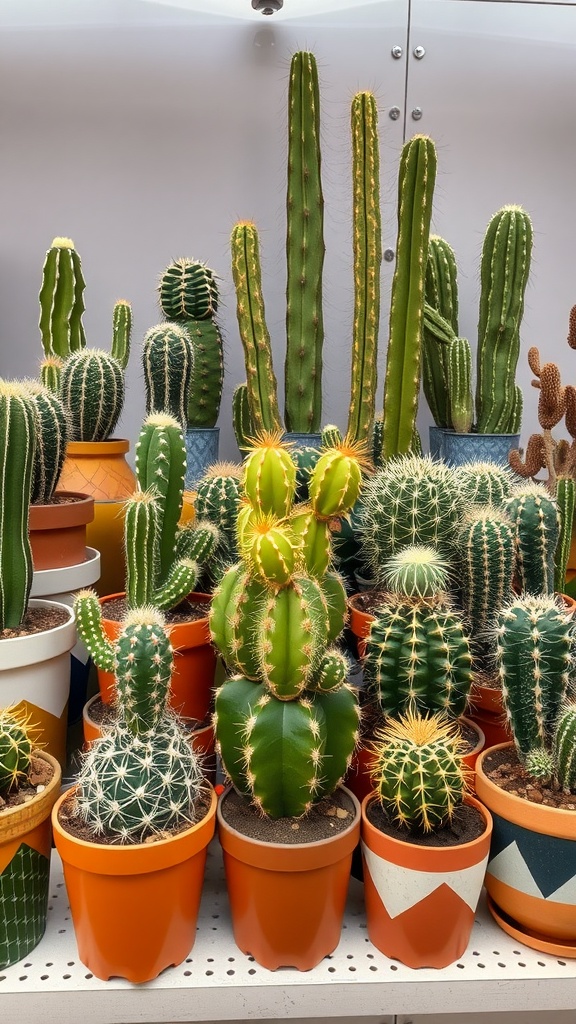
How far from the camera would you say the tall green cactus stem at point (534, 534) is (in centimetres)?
100

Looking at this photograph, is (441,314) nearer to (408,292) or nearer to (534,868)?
(408,292)

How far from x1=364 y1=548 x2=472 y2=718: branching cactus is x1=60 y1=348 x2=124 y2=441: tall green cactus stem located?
0.66m

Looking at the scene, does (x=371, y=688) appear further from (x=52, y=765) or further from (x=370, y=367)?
(x=370, y=367)

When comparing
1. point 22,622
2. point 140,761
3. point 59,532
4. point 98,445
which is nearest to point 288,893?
point 140,761

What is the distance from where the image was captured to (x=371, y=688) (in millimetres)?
900

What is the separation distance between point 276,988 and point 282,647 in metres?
0.37

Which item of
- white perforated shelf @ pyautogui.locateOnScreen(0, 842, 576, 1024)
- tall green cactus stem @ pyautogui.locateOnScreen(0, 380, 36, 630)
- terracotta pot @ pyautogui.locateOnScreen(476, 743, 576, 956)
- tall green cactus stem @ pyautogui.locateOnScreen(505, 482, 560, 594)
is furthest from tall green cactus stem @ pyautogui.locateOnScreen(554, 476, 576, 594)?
tall green cactus stem @ pyautogui.locateOnScreen(0, 380, 36, 630)

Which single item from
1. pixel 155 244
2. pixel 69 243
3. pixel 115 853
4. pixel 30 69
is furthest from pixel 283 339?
pixel 115 853

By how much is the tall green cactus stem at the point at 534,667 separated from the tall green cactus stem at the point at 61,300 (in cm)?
106

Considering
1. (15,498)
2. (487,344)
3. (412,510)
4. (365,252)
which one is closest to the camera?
(15,498)

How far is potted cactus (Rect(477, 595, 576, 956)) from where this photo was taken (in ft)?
2.48

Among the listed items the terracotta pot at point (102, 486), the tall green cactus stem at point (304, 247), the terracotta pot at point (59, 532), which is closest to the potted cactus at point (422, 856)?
the terracotta pot at point (59, 532)

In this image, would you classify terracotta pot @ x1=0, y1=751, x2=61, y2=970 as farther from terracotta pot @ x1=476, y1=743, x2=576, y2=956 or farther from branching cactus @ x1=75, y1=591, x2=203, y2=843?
terracotta pot @ x1=476, y1=743, x2=576, y2=956

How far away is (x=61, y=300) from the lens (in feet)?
4.65
